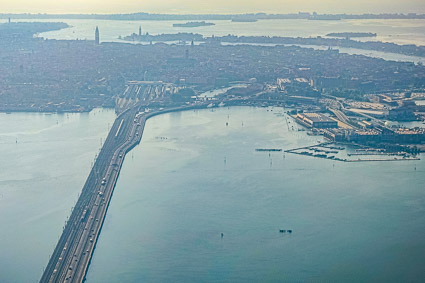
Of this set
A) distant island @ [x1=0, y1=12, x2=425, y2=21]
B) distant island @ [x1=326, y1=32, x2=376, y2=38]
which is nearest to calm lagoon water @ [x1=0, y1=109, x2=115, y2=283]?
distant island @ [x1=326, y1=32, x2=376, y2=38]

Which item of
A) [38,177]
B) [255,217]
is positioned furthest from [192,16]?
[255,217]

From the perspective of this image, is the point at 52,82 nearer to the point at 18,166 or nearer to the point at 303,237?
the point at 18,166

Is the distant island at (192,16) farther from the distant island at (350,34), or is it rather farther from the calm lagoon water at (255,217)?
the calm lagoon water at (255,217)

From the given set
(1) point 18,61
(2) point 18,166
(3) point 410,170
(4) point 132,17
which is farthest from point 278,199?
(4) point 132,17

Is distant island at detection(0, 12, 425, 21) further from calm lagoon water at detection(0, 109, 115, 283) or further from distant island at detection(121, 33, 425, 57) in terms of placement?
calm lagoon water at detection(0, 109, 115, 283)

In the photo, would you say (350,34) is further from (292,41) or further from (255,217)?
(255,217)
